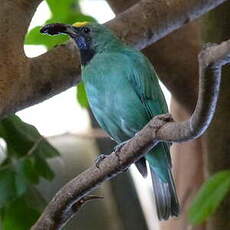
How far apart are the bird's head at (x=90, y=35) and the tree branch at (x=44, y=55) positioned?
0.06m

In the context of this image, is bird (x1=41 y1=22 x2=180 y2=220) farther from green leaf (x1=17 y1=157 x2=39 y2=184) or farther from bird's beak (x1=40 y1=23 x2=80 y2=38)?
green leaf (x1=17 y1=157 x2=39 y2=184)

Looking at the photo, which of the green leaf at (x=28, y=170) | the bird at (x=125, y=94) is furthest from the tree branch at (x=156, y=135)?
the green leaf at (x=28, y=170)

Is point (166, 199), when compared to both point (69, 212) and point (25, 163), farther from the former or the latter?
point (25, 163)

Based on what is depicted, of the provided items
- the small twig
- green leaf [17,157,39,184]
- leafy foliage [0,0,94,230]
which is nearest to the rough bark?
leafy foliage [0,0,94,230]

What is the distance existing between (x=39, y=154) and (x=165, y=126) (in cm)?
79

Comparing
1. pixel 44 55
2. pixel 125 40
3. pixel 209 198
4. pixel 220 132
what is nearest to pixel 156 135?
pixel 209 198

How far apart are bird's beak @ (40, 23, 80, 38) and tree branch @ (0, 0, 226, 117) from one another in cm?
4

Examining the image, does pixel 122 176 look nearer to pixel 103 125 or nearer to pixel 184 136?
pixel 103 125

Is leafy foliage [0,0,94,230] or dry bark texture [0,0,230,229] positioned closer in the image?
dry bark texture [0,0,230,229]

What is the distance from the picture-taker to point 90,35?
1.65 metres

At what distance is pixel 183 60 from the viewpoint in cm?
191

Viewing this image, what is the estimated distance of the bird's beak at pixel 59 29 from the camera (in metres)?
1.38

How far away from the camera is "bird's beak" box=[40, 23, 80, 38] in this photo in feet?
4.51

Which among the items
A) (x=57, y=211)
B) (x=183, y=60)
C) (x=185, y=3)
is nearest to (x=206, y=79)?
(x=57, y=211)
